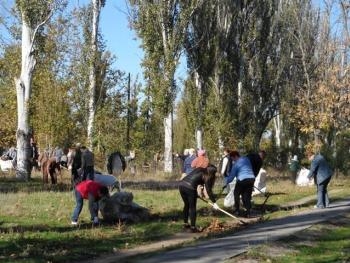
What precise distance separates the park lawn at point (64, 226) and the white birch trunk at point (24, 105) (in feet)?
17.0

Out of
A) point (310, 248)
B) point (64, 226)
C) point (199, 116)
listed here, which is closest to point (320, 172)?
point (310, 248)

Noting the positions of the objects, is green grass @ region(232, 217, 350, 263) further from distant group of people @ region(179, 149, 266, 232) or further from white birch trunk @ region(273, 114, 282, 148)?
white birch trunk @ region(273, 114, 282, 148)

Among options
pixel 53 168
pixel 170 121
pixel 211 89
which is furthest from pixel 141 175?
pixel 53 168

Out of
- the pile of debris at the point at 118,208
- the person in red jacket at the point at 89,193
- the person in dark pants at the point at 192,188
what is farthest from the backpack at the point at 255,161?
the person in red jacket at the point at 89,193

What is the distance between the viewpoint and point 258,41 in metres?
46.5

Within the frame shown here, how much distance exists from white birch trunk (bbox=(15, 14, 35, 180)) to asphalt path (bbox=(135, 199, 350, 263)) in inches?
526

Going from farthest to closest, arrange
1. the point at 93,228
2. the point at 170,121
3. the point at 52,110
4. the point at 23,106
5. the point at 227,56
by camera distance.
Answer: the point at 227,56 < the point at 170,121 < the point at 52,110 < the point at 23,106 < the point at 93,228

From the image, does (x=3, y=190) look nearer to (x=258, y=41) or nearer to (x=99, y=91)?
(x=99, y=91)

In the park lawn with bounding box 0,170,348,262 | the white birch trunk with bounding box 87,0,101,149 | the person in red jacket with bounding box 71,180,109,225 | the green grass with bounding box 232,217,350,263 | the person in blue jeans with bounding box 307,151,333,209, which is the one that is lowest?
the green grass with bounding box 232,217,350,263

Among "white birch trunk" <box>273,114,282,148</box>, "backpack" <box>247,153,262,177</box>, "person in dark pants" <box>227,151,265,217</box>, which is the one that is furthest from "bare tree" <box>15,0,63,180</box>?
"white birch trunk" <box>273,114,282,148</box>

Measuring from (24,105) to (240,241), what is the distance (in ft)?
55.6

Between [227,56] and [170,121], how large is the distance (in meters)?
7.52

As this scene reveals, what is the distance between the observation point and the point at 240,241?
13.5m

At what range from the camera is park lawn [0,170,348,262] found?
1231 centimetres
